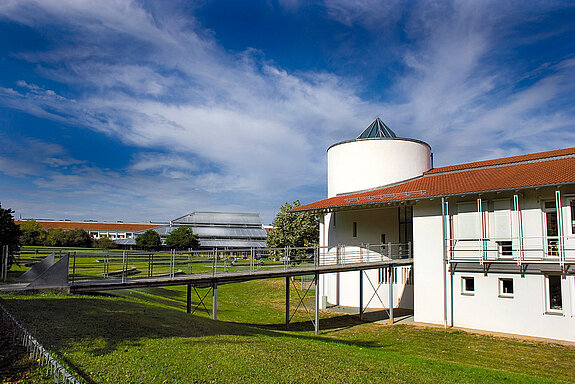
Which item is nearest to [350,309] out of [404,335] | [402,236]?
[402,236]

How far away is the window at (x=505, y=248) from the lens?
16.5m

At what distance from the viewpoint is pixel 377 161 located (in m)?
24.6

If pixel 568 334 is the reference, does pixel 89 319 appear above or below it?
above

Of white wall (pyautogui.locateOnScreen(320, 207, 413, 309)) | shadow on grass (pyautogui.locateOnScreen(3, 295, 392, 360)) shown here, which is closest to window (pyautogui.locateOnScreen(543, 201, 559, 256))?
white wall (pyautogui.locateOnScreen(320, 207, 413, 309))

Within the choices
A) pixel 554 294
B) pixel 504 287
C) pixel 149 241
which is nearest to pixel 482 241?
pixel 504 287

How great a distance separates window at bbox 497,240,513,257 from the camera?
16.5 metres

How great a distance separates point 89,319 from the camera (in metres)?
9.54

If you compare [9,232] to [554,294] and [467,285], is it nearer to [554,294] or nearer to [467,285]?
[467,285]

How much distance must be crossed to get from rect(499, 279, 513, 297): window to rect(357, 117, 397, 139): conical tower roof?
42.7ft

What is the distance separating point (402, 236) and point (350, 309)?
5048 mm

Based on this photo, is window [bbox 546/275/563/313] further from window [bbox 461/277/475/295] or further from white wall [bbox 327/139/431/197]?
white wall [bbox 327/139/431/197]

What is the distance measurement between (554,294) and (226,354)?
13014 mm

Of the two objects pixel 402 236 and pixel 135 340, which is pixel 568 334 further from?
pixel 135 340

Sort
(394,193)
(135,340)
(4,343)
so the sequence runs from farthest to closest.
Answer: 1. (394,193)
2. (135,340)
3. (4,343)
